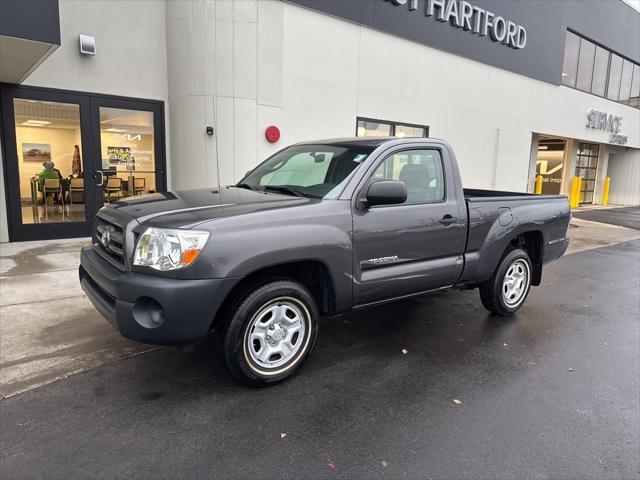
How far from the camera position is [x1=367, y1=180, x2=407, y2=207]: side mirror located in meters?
3.71

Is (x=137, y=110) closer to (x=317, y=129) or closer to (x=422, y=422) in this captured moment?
(x=317, y=129)

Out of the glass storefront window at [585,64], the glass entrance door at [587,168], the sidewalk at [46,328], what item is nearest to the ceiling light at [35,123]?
the sidewalk at [46,328]

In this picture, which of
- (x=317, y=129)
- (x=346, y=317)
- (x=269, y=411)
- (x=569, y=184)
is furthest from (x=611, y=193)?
(x=269, y=411)

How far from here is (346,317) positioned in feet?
17.1

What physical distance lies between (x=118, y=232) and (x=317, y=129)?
8.26m

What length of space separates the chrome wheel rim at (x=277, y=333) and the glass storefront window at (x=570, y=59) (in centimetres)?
1958

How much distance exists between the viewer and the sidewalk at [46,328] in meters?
3.79

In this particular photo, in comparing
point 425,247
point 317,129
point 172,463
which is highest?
point 317,129

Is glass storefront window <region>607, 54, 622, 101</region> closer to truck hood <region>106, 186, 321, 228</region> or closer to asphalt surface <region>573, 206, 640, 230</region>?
asphalt surface <region>573, 206, 640, 230</region>

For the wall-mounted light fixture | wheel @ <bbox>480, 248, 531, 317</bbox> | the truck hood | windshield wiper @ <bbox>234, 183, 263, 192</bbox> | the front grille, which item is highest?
the wall-mounted light fixture

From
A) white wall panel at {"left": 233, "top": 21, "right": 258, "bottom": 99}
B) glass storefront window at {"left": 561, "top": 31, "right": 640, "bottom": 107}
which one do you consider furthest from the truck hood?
glass storefront window at {"left": 561, "top": 31, "right": 640, "bottom": 107}

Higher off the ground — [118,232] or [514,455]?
[118,232]

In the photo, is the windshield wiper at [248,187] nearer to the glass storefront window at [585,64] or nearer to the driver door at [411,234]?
the driver door at [411,234]

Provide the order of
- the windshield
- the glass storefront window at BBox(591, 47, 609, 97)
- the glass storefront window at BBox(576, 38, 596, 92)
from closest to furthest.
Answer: the windshield → the glass storefront window at BBox(576, 38, 596, 92) → the glass storefront window at BBox(591, 47, 609, 97)
